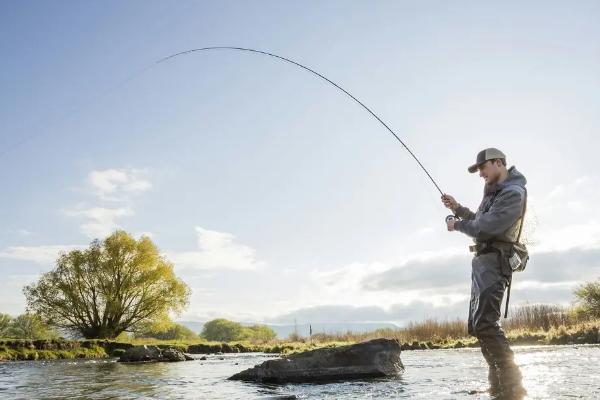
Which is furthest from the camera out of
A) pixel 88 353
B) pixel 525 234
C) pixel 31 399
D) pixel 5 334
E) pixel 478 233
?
pixel 5 334

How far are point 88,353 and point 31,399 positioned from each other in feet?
72.2

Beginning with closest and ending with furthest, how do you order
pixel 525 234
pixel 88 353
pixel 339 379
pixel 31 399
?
1. pixel 525 234
2. pixel 31 399
3. pixel 339 379
4. pixel 88 353

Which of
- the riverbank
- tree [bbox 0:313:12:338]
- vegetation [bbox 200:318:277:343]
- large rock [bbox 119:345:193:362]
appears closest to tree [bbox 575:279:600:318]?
the riverbank

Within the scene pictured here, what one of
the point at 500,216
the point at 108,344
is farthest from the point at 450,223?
the point at 108,344

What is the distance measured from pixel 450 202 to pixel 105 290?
132ft

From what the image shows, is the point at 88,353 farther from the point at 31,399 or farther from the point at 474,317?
the point at 474,317

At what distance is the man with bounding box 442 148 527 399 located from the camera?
549cm

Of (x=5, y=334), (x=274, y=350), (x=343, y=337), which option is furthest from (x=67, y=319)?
(x=5, y=334)

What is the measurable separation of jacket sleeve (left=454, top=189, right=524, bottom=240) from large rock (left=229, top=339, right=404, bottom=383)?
4.94 m

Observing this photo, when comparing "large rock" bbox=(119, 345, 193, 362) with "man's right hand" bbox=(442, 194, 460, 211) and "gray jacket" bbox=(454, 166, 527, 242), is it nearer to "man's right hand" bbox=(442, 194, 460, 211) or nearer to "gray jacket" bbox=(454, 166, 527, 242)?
"man's right hand" bbox=(442, 194, 460, 211)

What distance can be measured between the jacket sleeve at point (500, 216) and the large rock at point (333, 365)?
194 inches

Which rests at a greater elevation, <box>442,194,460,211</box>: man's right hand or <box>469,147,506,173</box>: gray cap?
<box>469,147,506,173</box>: gray cap

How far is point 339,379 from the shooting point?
30.2 ft

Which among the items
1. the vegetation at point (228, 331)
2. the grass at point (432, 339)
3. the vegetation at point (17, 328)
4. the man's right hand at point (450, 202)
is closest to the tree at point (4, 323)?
the vegetation at point (17, 328)
